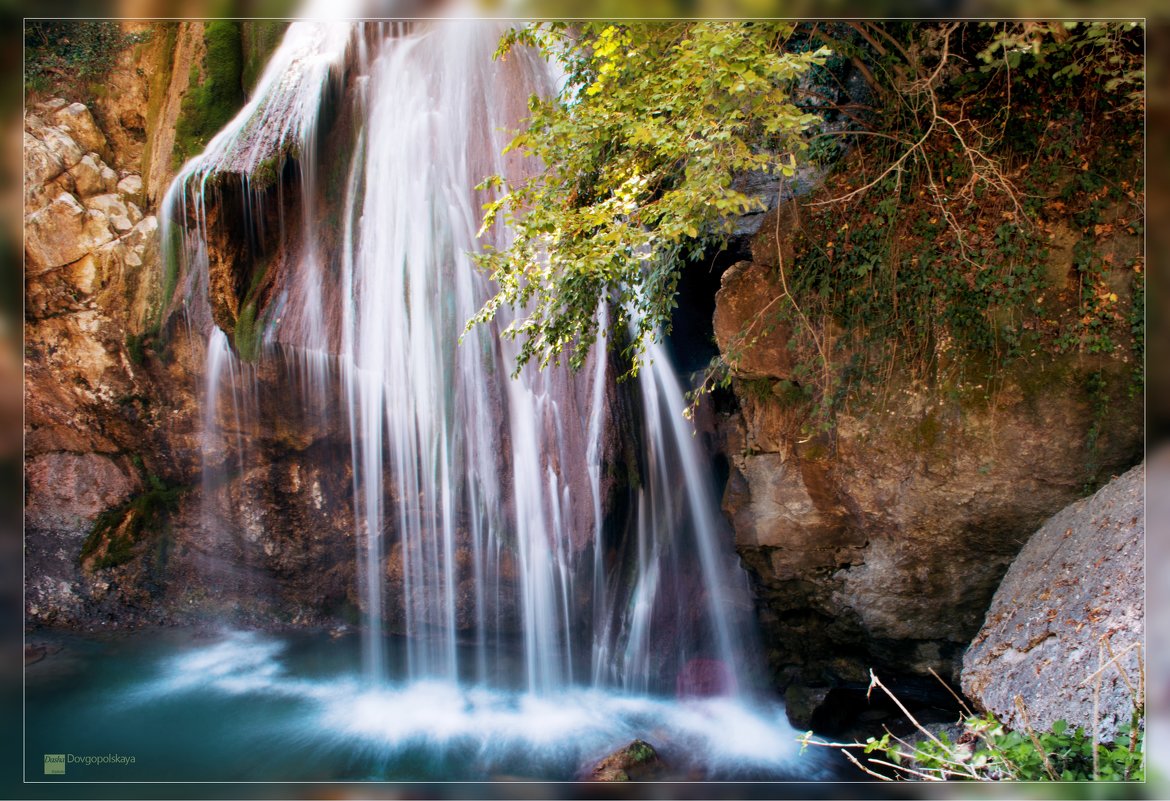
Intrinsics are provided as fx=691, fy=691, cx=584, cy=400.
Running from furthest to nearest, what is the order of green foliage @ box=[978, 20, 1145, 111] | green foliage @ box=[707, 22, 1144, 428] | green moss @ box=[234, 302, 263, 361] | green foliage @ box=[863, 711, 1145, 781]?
1. green moss @ box=[234, 302, 263, 361]
2. green foliage @ box=[707, 22, 1144, 428]
3. green foliage @ box=[978, 20, 1145, 111]
4. green foliage @ box=[863, 711, 1145, 781]

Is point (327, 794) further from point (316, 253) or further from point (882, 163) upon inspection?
point (882, 163)

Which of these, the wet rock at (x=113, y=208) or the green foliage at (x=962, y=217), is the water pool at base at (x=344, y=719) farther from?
the wet rock at (x=113, y=208)

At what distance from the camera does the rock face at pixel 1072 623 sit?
8.87 ft

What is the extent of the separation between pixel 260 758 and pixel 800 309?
4351 millimetres

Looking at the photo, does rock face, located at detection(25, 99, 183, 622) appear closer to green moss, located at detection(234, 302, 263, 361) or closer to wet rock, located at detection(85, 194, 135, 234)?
wet rock, located at detection(85, 194, 135, 234)

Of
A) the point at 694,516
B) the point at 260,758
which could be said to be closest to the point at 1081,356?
the point at 694,516

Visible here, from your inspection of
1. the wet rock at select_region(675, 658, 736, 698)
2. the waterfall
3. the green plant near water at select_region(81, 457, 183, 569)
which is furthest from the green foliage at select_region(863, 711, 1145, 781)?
the green plant near water at select_region(81, 457, 183, 569)

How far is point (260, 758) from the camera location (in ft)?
13.6

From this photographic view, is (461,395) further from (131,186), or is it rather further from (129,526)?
(129,526)

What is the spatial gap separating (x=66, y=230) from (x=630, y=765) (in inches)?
230

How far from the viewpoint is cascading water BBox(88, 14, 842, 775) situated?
5512 millimetres

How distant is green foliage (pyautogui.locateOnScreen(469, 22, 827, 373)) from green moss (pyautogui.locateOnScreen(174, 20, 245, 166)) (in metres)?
2.19

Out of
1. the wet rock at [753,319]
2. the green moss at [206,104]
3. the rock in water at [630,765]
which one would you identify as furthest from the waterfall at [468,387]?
the wet rock at [753,319]

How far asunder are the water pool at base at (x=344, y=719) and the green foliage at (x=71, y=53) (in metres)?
3.03
